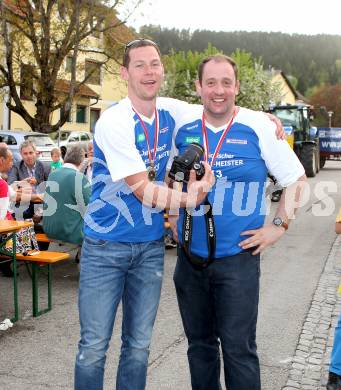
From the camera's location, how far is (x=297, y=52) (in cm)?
14512

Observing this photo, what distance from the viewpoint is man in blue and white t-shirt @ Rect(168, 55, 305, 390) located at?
296cm

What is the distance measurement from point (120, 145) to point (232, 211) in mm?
710

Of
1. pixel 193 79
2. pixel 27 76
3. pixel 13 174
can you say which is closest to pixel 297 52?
pixel 193 79

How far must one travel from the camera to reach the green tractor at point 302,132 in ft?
75.8


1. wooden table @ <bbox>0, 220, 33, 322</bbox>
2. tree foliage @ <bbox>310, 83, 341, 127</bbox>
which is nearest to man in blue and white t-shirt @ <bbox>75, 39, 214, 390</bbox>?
wooden table @ <bbox>0, 220, 33, 322</bbox>

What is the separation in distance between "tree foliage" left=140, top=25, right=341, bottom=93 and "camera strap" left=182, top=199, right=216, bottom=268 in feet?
417

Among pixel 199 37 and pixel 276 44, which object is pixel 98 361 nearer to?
Result: pixel 199 37

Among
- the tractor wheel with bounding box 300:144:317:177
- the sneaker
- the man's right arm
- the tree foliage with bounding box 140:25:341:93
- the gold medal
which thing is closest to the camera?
the gold medal

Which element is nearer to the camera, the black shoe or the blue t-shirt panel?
the blue t-shirt panel

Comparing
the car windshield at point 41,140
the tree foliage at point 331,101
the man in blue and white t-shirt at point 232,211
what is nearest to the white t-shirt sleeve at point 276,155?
the man in blue and white t-shirt at point 232,211

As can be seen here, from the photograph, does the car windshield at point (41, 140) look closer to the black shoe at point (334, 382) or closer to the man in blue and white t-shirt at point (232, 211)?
the black shoe at point (334, 382)

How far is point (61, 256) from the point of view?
230 inches

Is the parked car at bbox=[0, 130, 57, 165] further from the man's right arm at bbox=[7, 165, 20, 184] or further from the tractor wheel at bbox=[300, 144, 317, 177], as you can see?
the man's right arm at bbox=[7, 165, 20, 184]

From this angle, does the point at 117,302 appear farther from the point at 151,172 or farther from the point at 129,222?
the point at 151,172
